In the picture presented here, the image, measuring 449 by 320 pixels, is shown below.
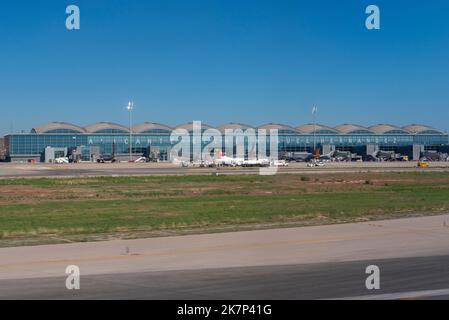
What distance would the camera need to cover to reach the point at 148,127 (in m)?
185

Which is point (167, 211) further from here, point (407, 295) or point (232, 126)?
point (232, 126)

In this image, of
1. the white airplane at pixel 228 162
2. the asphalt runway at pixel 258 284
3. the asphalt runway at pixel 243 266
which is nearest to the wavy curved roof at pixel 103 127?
the white airplane at pixel 228 162

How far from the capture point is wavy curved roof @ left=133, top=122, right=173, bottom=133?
183000mm

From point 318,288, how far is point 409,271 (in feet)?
9.67

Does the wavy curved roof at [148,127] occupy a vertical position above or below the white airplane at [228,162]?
above

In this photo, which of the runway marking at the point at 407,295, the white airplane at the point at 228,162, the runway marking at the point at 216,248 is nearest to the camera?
the runway marking at the point at 407,295

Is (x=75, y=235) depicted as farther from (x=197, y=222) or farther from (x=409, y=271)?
(x=409, y=271)

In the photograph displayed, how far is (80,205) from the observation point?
3359 cm

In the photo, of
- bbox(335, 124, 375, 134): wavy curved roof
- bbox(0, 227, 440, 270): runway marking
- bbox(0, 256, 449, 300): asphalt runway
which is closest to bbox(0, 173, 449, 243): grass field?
bbox(0, 227, 440, 270): runway marking

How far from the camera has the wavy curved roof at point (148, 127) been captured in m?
183

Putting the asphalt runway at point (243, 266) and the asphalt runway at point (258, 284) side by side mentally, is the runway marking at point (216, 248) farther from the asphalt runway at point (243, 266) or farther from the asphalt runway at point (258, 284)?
the asphalt runway at point (258, 284)

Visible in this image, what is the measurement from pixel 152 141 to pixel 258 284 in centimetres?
16395

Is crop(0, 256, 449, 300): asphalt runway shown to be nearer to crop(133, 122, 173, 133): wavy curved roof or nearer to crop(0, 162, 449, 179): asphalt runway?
crop(0, 162, 449, 179): asphalt runway
